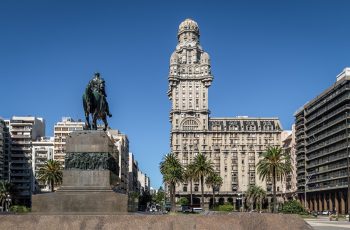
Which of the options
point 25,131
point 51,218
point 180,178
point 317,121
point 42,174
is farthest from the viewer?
point 25,131

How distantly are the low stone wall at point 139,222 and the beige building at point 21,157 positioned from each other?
149322 mm

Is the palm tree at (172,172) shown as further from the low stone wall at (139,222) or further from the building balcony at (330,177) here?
the low stone wall at (139,222)

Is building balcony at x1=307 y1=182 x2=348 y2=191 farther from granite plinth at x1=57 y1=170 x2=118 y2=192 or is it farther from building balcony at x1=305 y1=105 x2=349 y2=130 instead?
granite plinth at x1=57 y1=170 x2=118 y2=192

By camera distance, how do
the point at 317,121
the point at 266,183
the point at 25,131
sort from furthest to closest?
1. the point at 266,183
2. the point at 25,131
3. the point at 317,121

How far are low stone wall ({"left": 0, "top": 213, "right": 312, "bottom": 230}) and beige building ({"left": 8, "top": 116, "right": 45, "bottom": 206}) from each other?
5879 inches

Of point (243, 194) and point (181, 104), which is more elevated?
point (181, 104)

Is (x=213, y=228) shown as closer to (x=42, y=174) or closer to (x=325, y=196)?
(x=42, y=174)

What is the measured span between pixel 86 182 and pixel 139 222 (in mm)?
7635

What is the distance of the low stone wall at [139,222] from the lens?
23.2 meters

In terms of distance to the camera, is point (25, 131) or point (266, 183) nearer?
point (25, 131)

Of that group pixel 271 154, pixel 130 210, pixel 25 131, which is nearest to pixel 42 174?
pixel 271 154

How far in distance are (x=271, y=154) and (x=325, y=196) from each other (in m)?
42.3

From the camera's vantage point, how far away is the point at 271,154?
106 metres

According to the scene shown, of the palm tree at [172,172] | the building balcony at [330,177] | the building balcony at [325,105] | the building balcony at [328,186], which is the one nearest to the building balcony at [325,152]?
the building balcony at [330,177]
